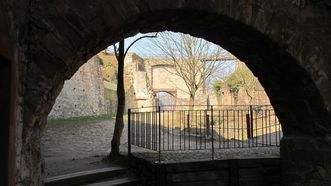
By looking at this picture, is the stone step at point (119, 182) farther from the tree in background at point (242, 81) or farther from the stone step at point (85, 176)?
the tree in background at point (242, 81)

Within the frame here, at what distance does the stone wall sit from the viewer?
20094mm

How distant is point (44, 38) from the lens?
3.36 metres

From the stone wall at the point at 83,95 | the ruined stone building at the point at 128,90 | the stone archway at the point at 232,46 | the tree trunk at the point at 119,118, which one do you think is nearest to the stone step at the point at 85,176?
the tree trunk at the point at 119,118

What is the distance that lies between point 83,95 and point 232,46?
19.0 meters

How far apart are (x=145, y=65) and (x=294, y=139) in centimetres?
3207

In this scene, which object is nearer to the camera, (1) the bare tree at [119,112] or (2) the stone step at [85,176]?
(2) the stone step at [85,176]

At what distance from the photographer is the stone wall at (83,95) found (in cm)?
2009

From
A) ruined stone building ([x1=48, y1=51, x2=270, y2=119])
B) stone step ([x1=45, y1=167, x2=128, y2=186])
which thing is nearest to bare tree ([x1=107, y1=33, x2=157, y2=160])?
stone step ([x1=45, y1=167, x2=128, y2=186])

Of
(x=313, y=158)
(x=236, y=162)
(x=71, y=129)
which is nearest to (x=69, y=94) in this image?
(x=71, y=129)

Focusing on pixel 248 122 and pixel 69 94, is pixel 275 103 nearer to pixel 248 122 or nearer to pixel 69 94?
pixel 248 122

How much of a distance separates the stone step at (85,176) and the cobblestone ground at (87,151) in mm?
413

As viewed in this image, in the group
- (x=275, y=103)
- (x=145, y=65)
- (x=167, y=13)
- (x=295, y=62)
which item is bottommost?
(x=275, y=103)

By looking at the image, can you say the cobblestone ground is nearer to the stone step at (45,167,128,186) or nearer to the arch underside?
the stone step at (45,167,128,186)

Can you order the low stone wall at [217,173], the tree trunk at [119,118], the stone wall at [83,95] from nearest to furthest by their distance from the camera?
the low stone wall at [217,173], the tree trunk at [119,118], the stone wall at [83,95]
